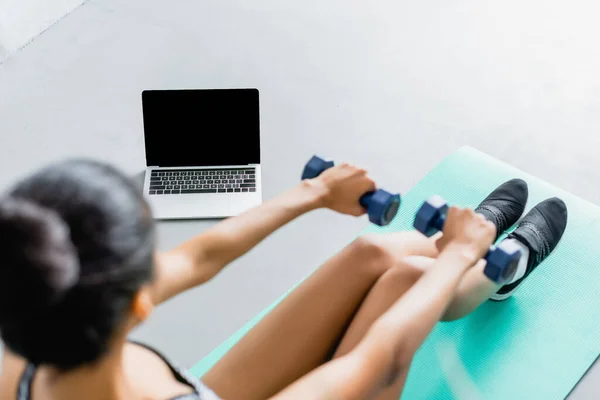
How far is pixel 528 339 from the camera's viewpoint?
5.57ft

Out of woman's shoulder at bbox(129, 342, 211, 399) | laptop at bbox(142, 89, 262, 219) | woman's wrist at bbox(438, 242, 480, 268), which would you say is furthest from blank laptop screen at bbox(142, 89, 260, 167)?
woman's shoulder at bbox(129, 342, 211, 399)

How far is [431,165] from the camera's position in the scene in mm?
2271

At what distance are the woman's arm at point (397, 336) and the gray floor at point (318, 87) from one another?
0.74 m

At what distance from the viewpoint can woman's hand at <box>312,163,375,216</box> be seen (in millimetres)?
1340

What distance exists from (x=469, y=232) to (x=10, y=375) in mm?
807

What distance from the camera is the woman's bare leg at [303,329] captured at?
129cm

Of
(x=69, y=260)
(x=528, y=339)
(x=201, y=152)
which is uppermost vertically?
(x=69, y=260)

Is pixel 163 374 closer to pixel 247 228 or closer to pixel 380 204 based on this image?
pixel 247 228

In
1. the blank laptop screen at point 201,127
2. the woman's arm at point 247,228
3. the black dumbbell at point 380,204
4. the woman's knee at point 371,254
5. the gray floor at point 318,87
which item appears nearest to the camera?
the woman's arm at point 247,228

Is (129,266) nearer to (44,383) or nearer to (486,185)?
(44,383)

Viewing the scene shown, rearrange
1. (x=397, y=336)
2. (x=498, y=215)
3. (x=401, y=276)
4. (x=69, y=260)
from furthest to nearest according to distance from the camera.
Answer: (x=498, y=215) → (x=401, y=276) → (x=397, y=336) → (x=69, y=260)

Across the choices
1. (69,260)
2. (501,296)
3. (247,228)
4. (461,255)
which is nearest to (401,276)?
(461,255)

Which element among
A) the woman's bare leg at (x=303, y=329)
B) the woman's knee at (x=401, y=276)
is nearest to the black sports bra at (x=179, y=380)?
the woman's bare leg at (x=303, y=329)

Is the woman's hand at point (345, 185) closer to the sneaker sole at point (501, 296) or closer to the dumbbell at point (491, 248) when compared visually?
the dumbbell at point (491, 248)
